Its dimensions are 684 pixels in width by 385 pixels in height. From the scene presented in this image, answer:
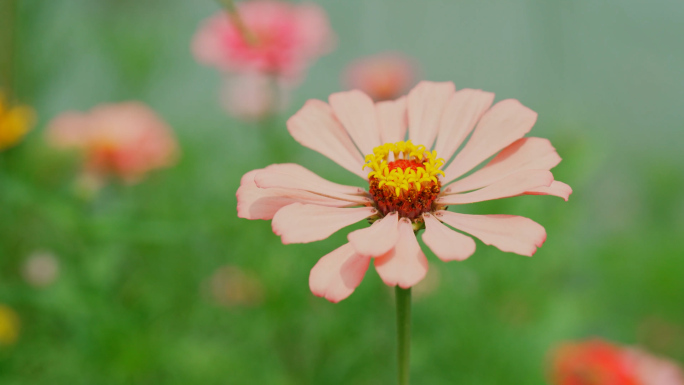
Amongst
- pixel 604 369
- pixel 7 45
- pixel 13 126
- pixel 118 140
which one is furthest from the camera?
pixel 118 140

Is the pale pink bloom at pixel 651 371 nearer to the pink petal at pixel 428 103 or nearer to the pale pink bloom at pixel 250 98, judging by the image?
the pink petal at pixel 428 103

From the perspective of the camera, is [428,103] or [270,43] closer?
[428,103]

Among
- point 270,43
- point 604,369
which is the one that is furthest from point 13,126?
point 604,369

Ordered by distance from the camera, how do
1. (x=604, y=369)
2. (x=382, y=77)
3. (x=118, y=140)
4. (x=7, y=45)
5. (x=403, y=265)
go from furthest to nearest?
(x=382, y=77), (x=118, y=140), (x=7, y=45), (x=604, y=369), (x=403, y=265)

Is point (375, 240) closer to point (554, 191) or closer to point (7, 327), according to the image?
point (554, 191)

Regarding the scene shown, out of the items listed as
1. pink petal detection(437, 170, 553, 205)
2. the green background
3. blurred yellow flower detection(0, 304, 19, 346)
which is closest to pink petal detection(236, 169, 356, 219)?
pink petal detection(437, 170, 553, 205)

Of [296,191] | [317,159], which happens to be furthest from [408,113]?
[317,159]

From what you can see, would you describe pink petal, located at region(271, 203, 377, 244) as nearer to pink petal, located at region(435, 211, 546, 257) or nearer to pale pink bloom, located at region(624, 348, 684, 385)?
pink petal, located at region(435, 211, 546, 257)
